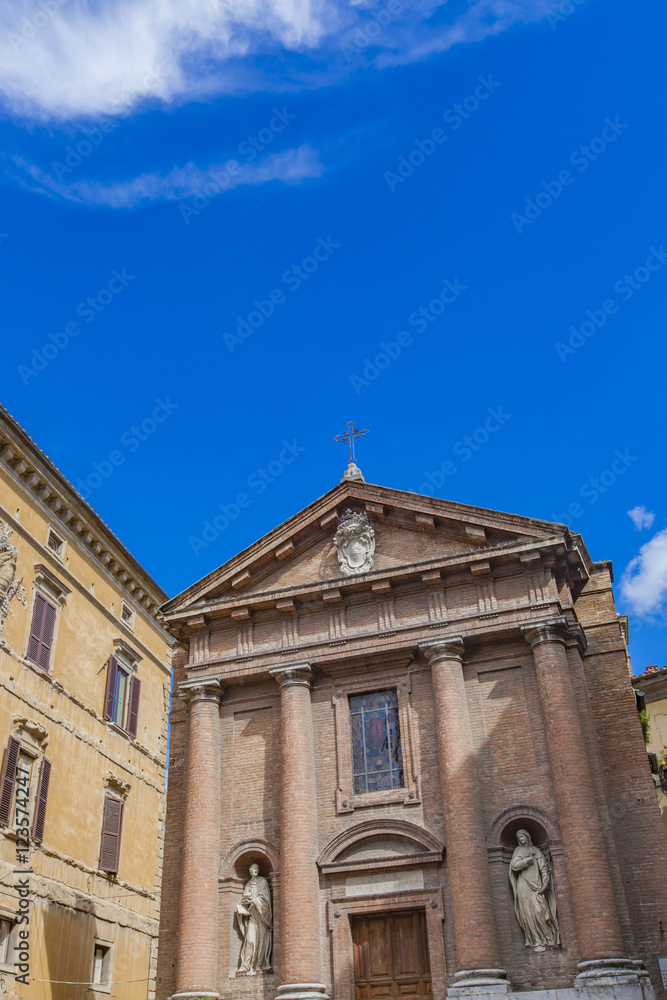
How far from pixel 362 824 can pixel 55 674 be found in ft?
30.1

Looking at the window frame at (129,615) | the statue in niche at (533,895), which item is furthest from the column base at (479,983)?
the window frame at (129,615)

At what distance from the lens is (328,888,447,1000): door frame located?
17.8 metres

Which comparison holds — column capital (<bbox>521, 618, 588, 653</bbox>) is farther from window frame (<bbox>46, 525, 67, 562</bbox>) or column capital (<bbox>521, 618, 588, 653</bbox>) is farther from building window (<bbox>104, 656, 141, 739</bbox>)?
building window (<bbox>104, 656, 141, 739</bbox>)

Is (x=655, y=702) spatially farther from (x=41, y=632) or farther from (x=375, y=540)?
(x=41, y=632)

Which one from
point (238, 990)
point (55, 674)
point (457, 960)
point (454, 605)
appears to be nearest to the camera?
point (457, 960)

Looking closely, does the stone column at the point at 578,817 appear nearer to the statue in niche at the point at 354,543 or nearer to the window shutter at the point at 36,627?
the statue in niche at the point at 354,543

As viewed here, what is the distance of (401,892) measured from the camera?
731 inches

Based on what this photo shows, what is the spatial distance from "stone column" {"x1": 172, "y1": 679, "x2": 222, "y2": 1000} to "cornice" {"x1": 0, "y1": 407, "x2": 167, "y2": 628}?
6.61 meters

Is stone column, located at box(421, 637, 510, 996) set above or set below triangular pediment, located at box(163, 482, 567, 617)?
below

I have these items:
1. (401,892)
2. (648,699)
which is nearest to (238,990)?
(401,892)

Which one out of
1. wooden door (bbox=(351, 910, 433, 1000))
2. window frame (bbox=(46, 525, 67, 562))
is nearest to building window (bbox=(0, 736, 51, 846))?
window frame (bbox=(46, 525, 67, 562))

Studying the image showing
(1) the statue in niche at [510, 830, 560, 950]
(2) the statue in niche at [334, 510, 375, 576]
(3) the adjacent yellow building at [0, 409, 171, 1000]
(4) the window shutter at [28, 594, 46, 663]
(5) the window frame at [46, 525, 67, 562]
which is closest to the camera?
(1) the statue in niche at [510, 830, 560, 950]

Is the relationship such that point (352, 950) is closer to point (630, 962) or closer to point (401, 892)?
point (401, 892)

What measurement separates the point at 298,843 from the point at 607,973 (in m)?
6.31
